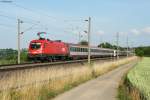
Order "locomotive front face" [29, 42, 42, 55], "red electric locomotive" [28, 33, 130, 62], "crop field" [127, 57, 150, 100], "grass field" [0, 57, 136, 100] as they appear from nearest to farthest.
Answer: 1. "crop field" [127, 57, 150, 100]
2. "grass field" [0, 57, 136, 100]
3. "locomotive front face" [29, 42, 42, 55]
4. "red electric locomotive" [28, 33, 130, 62]

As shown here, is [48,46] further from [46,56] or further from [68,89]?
[68,89]

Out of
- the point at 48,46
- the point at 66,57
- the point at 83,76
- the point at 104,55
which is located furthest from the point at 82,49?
the point at 83,76

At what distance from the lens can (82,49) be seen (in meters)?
76.4

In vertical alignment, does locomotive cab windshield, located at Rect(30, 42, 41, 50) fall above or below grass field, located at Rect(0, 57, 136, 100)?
above

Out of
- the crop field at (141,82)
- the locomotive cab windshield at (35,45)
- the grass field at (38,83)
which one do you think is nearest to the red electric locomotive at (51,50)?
the locomotive cab windshield at (35,45)

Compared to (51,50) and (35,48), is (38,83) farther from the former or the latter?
(51,50)

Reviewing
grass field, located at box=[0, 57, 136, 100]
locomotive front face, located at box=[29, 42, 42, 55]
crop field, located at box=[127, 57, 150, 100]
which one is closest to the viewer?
crop field, located at box=[127, 57, 150, 100]

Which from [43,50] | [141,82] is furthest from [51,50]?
[141,82]

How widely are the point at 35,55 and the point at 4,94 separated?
37.8 metres

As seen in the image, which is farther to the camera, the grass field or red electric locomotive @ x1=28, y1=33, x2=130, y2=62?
red electric locomotive @ x1=28, y1=33, x2=130, y2=62

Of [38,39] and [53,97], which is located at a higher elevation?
[38,39]

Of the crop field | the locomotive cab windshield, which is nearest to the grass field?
the crop field

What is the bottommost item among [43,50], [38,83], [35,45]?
[38,83]

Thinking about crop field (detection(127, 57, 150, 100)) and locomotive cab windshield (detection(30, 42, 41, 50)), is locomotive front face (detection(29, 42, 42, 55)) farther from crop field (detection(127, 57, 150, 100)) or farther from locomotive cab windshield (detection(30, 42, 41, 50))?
crop field (detection(127, 57, 150, 100))
